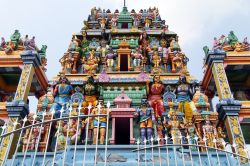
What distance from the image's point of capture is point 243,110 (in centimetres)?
1366

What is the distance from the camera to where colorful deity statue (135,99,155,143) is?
1272 centimetres

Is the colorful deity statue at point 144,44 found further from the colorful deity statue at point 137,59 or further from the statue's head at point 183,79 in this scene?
the statue's head at point 183,79

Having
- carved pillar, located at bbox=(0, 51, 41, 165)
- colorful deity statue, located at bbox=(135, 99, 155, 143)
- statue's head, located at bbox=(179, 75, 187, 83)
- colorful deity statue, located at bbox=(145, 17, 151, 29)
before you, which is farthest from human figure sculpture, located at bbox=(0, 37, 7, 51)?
statue's head, located at bbox=(179, 75, 187, 83)

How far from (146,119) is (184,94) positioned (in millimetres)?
2778

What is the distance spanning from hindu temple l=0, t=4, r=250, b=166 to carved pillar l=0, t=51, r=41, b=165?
1.6 inches

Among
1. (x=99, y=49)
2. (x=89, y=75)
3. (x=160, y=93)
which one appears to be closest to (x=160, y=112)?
(x=160, y=93)

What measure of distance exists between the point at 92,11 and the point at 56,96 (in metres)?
8.54

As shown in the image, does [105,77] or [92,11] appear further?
[92,11]

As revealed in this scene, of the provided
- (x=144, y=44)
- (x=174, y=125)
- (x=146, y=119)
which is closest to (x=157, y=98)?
(x=146, y=119)

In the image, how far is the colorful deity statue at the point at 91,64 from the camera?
16.2 meters

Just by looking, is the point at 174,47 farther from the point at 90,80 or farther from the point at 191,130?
the point at 191,130

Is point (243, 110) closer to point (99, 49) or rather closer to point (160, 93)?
point (160, 93)

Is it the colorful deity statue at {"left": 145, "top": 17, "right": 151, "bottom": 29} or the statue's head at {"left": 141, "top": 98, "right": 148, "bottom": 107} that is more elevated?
the colorful deity statue at {"left": 145, "top": 17, "right": 151, "bottom": 29}

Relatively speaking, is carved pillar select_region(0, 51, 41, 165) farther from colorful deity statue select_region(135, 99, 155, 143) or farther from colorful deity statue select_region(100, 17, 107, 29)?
colorful deity statue select_region(100, 17, 107, 29)
